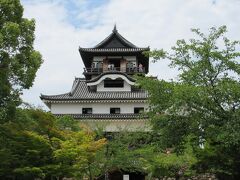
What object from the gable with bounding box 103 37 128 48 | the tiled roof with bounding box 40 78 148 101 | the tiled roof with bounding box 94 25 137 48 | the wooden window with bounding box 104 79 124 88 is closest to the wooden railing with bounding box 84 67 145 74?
the wooden window with bounding box 104 79 124 88

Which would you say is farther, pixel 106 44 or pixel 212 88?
pixel 106 44

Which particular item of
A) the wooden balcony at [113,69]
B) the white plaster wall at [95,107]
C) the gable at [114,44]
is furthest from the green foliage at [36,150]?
the gable at [114,44]

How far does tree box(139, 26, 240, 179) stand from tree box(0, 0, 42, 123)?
A: 453 cm

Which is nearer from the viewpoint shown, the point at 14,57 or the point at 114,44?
the point at 14,57

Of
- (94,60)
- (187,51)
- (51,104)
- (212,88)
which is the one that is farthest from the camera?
(94,60)

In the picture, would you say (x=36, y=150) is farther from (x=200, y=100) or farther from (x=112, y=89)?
(x=112, y=89)

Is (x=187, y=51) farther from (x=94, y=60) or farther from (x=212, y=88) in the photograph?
(x=94, y=60)

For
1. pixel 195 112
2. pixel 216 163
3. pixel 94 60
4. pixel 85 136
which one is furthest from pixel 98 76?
pixel 195 112

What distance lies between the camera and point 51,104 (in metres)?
36.3

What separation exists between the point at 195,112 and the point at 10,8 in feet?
26.2

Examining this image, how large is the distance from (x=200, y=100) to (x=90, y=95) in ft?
76.1

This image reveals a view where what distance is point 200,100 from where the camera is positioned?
587 inches

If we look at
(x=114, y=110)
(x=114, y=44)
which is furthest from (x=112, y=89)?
(x=114, y=44)

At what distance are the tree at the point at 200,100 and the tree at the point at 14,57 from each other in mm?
4526
